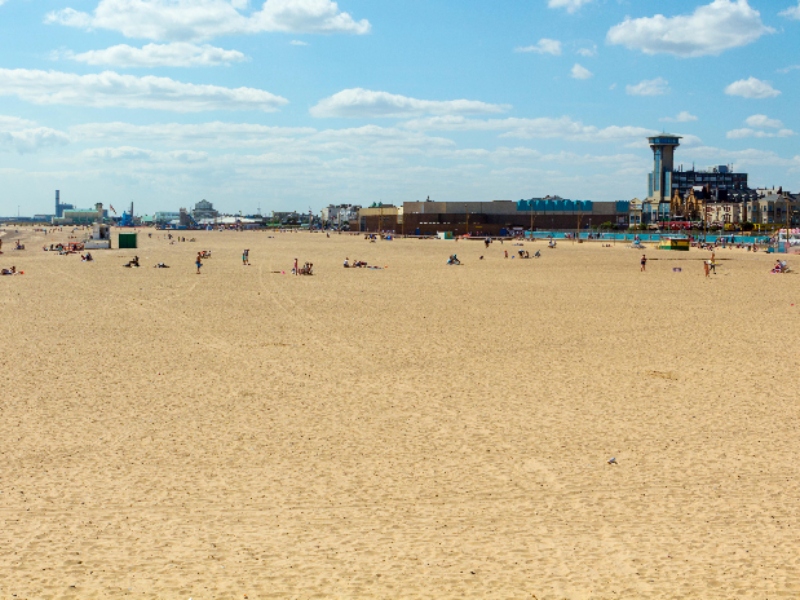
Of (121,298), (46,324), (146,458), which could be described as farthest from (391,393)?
(121,298)

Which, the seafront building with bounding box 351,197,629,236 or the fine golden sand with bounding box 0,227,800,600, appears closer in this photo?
the fine golden sand with bounding box 0,227,800,600

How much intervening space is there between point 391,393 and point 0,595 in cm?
874

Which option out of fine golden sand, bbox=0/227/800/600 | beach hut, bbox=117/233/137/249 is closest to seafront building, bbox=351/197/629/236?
beach hut, bbox=117/233/137/249

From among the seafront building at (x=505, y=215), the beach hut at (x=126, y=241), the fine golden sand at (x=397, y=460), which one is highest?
the seafront building at (x=505, y=215)

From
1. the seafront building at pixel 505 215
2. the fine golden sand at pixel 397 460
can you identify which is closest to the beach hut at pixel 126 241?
the fine golden sand at pixel 397 460

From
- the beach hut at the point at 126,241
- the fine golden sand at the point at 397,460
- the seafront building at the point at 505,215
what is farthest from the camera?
the seafront building at the point at 505,215

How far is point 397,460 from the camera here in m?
11.5

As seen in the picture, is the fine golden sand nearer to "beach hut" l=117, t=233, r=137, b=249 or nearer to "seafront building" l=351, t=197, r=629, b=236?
"beach hut" l=117, t=233, r=137, b=249

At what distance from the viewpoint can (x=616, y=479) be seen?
10.7m

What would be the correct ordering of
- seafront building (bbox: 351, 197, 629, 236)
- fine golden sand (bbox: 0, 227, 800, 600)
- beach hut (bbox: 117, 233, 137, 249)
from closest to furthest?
fine golden sand (bbox: 0, 227, 800, 600), beach hut (bbox: 117, 233, 137, 249), seafront building (bbox: 351, 197, 629, 236)

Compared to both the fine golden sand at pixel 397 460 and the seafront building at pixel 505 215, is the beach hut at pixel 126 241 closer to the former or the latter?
the fine golden sand at pixel 397 460

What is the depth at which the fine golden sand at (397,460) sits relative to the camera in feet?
26.4

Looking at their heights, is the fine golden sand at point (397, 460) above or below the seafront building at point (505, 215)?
below

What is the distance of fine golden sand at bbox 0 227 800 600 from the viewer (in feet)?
26.4
